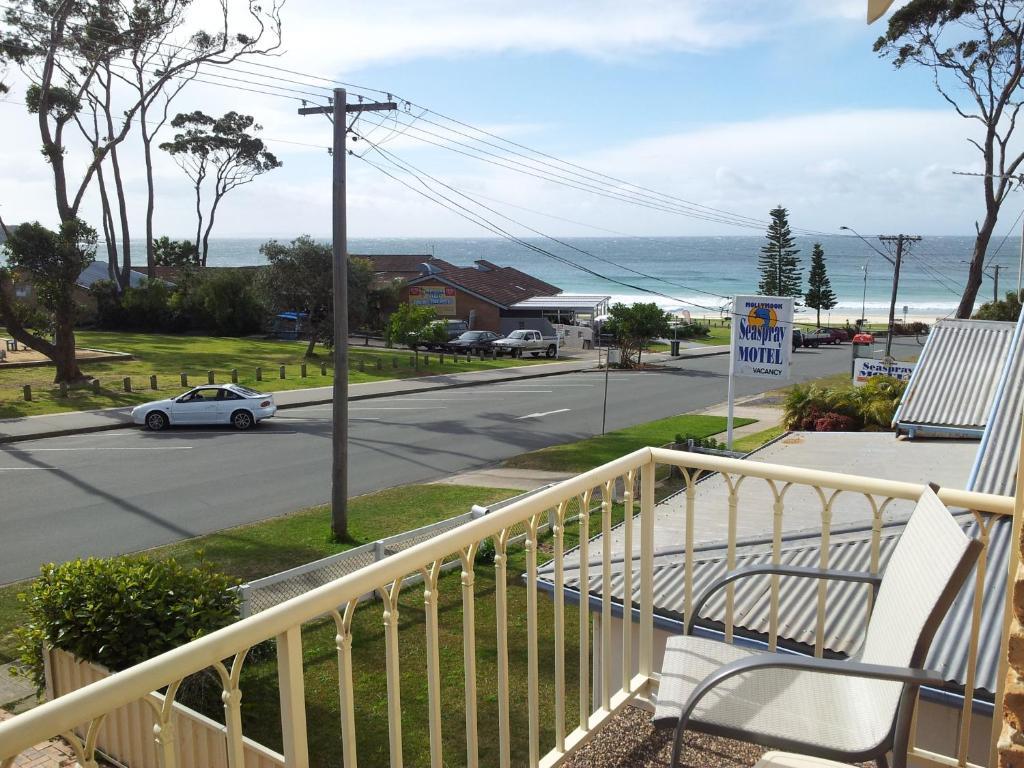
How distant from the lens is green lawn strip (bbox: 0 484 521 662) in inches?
456

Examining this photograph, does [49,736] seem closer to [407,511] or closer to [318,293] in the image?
[407,511]

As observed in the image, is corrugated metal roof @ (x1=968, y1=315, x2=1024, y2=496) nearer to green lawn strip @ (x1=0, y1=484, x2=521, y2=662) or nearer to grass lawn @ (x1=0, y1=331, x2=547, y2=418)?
green lawn strip @ (x1=0, y1=484, x2=521, y2=662)

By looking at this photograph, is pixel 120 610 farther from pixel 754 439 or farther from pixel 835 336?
pixel 835 336

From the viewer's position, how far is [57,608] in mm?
6570

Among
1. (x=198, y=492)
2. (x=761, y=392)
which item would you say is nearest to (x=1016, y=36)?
(x=761, y=392)

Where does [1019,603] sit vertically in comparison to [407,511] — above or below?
above

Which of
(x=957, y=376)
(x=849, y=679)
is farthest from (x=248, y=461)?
(x=849, y=679)

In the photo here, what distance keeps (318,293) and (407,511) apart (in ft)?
84.7

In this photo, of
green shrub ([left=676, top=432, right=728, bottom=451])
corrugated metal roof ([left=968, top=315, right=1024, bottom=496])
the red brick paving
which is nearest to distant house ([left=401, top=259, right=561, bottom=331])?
green shrub ([left=676, top=432, right=728, bottom=451])

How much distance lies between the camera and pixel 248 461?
64.1ft

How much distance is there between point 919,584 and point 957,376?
11910mm

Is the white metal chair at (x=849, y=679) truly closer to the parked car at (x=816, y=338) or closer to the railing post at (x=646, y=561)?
the railing post at (x=646, y=561)

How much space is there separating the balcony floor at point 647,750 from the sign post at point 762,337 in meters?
18.1

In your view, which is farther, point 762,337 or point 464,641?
point 762,337
